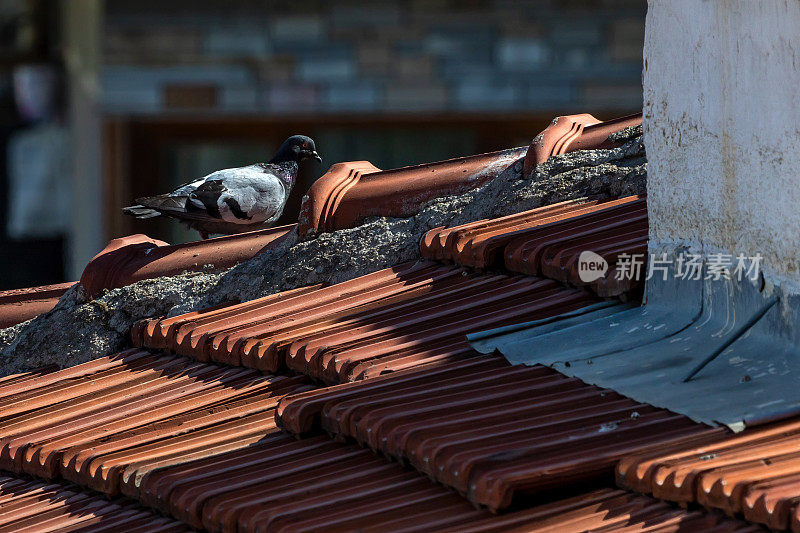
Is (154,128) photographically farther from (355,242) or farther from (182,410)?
(182,410)

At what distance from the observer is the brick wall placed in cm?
1083

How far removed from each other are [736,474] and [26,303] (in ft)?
10.7

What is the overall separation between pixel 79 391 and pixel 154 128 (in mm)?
8103

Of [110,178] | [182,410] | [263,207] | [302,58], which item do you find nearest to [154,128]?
[110,178]

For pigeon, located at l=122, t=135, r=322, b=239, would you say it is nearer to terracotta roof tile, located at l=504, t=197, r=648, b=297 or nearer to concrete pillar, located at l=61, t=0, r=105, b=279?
terracotta roof tile, located at l=504, t=197, r=648, b=297

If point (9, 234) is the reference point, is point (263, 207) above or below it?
above

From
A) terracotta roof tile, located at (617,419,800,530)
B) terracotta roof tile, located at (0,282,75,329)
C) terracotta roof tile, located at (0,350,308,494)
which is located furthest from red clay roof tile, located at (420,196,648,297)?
terracotta roof tile, located at (0,282,75,329)

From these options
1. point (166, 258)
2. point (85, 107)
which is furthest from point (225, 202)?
point (85, 107)

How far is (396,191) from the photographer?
409 cm

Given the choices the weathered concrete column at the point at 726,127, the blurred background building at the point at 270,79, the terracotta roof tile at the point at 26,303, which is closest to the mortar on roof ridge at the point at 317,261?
the terracotta roof tile at the point at 26,303

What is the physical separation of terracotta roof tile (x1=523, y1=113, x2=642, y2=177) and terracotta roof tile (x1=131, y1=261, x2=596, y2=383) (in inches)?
21.0

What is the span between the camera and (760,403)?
2.20 meters

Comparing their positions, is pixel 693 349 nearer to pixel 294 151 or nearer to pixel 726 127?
pixel 726 127

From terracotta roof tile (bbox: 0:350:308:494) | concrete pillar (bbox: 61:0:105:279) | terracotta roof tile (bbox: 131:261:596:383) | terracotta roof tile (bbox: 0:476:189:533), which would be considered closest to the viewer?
terracotta roof tile (bbox: 0:476:189:533)
